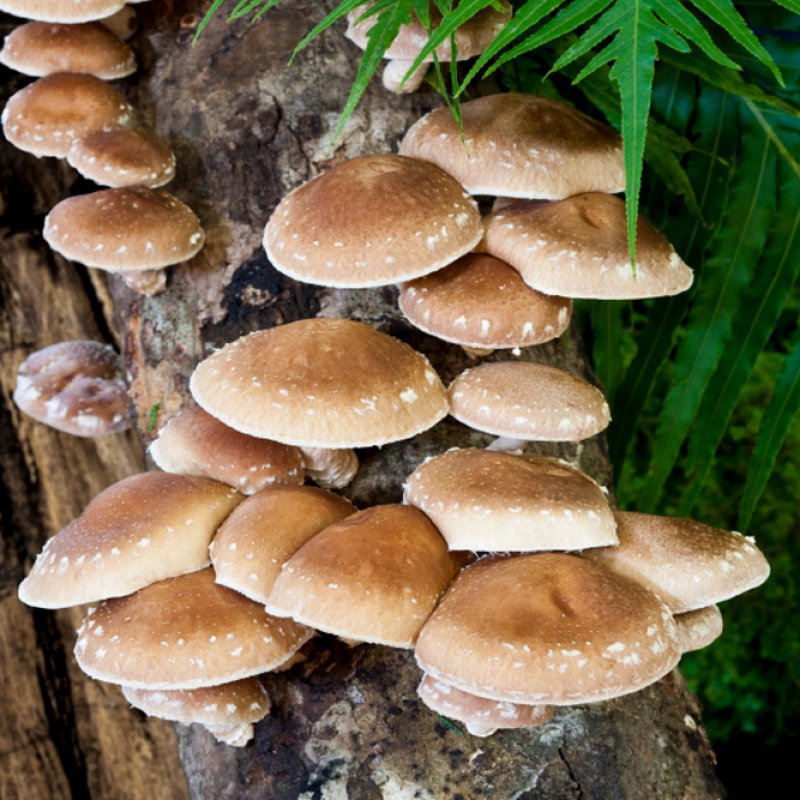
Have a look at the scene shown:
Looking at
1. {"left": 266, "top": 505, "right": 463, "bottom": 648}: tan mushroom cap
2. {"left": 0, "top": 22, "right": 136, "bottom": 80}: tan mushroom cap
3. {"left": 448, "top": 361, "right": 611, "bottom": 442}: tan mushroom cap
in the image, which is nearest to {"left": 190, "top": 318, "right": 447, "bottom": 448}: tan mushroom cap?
{"left": 448, "top": 361, "right": 611, "bottom": 442}: tan mushroom cap

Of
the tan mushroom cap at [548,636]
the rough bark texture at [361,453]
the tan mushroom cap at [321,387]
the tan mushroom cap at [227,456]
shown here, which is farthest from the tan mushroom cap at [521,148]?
the tan mushroom cap at [548,636]

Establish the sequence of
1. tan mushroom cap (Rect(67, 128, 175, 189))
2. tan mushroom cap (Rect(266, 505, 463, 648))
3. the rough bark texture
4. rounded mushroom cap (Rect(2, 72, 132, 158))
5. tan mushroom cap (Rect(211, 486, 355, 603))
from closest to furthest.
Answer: tan mushroom cap (Rect(266, 505, 463, 648)) → tan mushroom cap (Rect(211, 486, 355, 603)) → the rough bark texture → tan mushroom cap (Rect(67, 128, 175, 189)) → rounded mushroom cap (Rect(2, 72, 132, 158))

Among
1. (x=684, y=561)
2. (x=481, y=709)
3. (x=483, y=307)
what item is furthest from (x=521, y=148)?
(x=481, y=709)

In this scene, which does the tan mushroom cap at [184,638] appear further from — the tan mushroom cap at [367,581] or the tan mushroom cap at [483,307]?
the tan mushroom cap at [483,307]

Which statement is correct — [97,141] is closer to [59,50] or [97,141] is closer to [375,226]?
[59,50]

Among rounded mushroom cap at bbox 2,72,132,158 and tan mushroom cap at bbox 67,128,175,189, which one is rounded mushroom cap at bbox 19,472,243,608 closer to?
tan mushroom cap at bbox 67,128,175,189

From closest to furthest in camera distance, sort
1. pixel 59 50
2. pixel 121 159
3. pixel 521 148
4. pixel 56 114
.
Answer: pixel 521 148, pixel 121 159, pixel 56 114, pixel 59 50

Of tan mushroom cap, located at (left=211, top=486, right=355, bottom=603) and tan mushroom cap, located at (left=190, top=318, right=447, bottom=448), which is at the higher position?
tan mushroom cap, located at (left=190, top=318, right=447, bottom=448)
